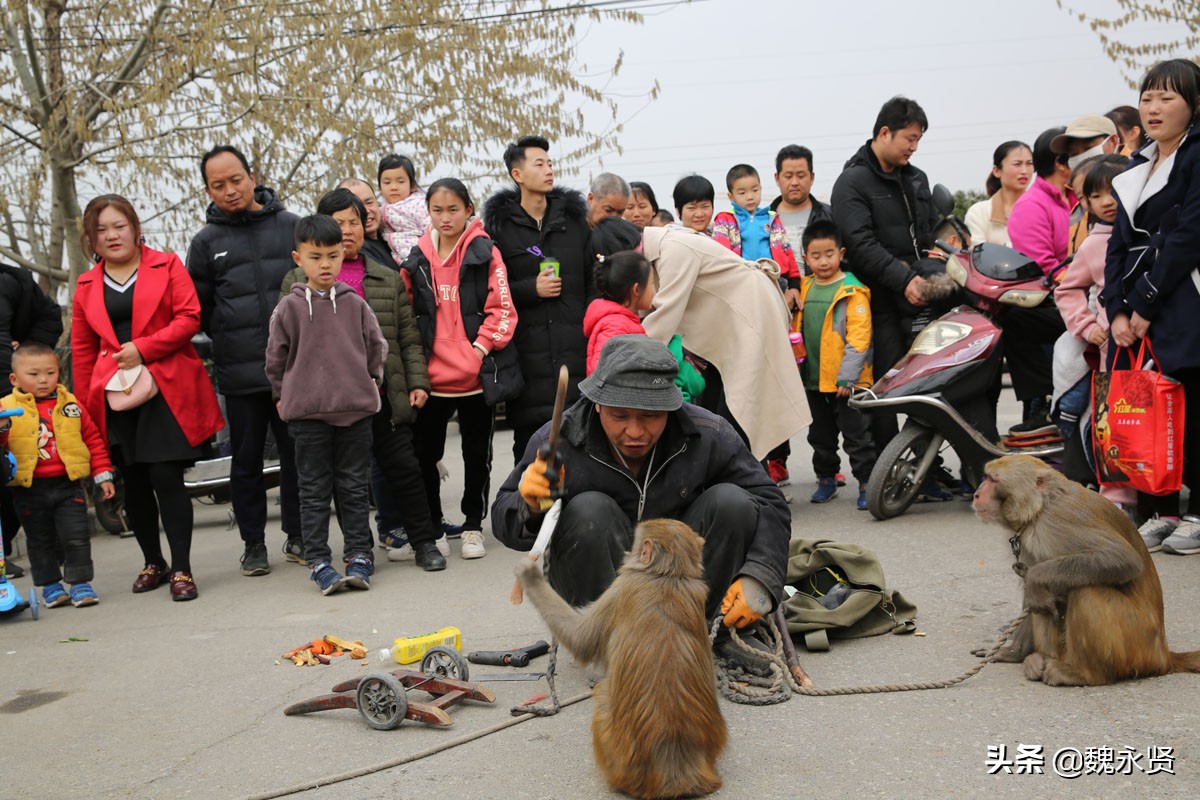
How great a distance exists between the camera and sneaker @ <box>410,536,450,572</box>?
6.78 meters

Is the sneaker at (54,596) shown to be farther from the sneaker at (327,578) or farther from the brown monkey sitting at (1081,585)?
the brown monkey sitting at (1081,585)

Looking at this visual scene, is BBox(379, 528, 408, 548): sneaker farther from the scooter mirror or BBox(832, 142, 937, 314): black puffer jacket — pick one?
the scooter mirror

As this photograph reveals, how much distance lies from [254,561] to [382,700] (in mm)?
3202

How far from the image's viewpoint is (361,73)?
15.2 metres

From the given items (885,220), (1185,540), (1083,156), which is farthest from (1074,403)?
(1083,156)

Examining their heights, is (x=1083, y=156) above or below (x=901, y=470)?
above

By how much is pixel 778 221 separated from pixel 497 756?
552 centimetres

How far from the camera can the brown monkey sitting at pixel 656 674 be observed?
3262 mm

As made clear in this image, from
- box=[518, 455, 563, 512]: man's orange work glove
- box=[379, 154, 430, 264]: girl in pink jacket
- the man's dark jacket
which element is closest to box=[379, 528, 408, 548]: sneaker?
box=[379, 154, 430, 264]: girl in pink jacket

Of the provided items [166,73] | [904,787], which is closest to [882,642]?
[904,787]

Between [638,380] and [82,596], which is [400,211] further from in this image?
[638,380]

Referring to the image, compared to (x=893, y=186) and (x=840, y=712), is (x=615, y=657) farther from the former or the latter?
(x=893, y=186)

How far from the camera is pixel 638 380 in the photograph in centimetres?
413

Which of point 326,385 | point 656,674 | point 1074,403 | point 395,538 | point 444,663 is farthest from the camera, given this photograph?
point 395,538
